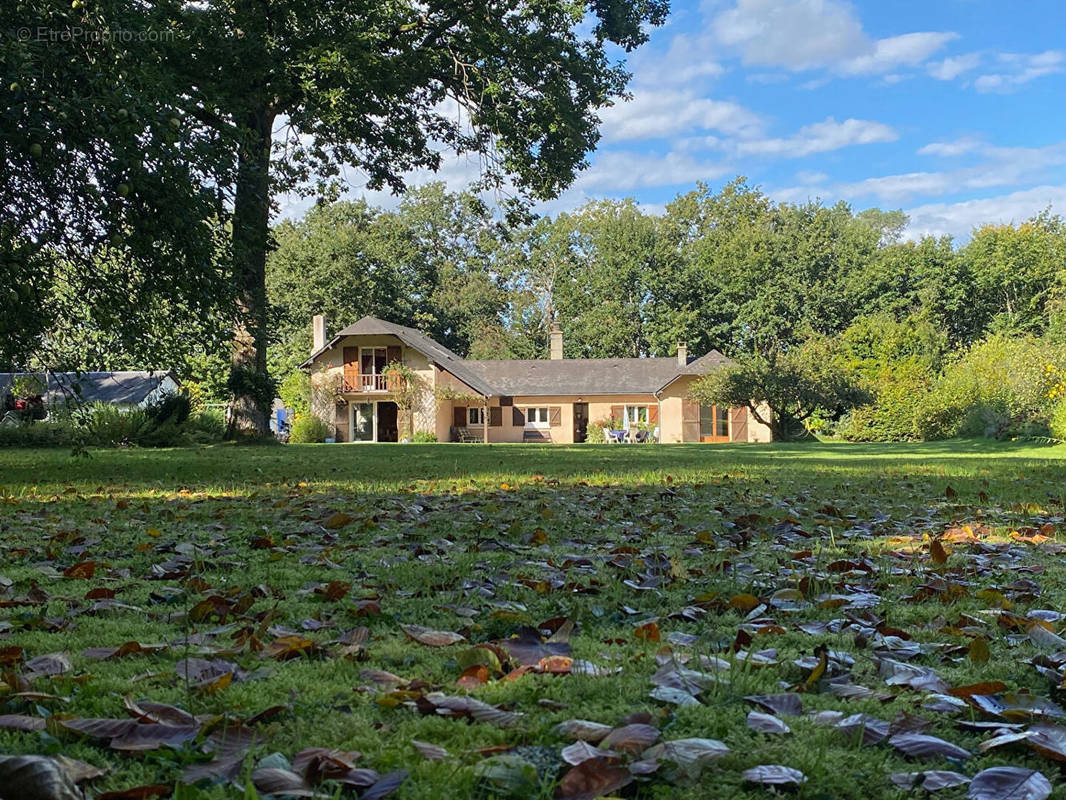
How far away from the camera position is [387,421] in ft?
143

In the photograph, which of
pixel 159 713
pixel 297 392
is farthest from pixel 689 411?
pixel 159 713

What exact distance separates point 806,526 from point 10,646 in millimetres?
4117

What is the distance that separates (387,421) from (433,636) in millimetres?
41955

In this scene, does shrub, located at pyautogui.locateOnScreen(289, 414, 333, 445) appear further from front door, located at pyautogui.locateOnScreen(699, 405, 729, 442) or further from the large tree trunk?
front door, located at pyautogui.locateOnScreen(699, 405, 729, 442)

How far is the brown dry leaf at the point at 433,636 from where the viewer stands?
223cm

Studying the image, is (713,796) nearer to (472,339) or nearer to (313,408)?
(313,408)

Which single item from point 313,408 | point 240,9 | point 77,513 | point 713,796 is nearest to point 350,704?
point 713,796

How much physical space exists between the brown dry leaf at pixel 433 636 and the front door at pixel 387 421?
41.2 m

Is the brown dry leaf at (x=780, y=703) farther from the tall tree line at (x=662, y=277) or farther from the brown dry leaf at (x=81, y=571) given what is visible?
the tall tree line at (x=662, y=277)

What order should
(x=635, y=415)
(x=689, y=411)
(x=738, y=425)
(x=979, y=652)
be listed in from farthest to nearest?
(x=635, y=415), (x=689, y=411), (x=738, y=425), (x=979, y=652)

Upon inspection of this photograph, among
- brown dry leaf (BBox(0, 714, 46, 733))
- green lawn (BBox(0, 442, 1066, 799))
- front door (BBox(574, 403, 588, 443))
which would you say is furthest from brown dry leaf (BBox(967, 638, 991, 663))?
front door (BBox(574, 403, 588, 443))

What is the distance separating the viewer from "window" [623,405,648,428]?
43.6 m

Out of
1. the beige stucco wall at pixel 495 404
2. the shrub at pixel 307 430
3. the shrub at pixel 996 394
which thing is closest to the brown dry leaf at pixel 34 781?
the shrub at pixel 996 394

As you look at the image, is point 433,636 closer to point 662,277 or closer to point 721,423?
point 721,423
